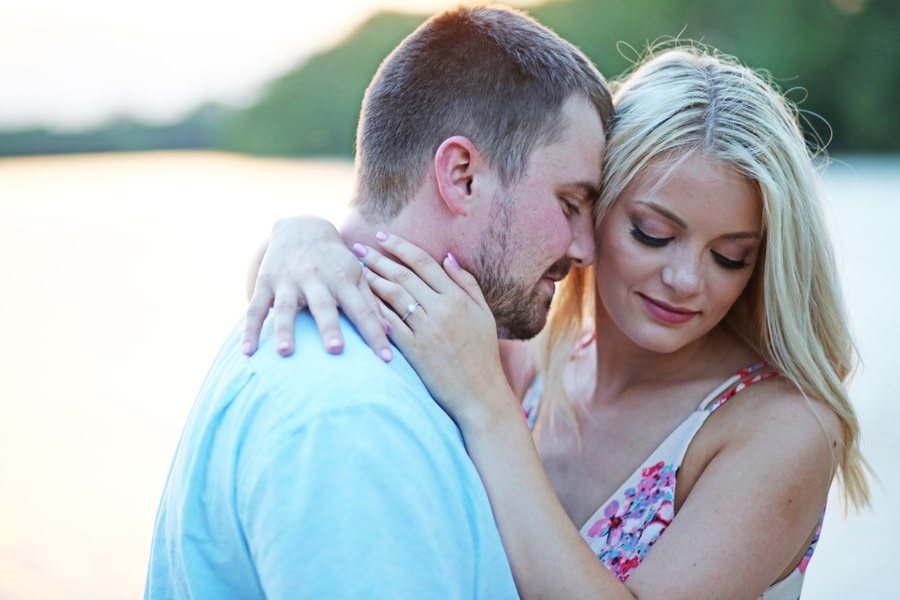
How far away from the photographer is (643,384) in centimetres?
270

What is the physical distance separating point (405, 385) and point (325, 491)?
272 mm

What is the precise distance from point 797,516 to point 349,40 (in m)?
11.8

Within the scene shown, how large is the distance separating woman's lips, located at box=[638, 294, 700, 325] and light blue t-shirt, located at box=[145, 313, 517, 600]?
848 millimetres

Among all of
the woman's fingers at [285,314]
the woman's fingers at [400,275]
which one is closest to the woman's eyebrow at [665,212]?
the woman's fingers at [400,275]

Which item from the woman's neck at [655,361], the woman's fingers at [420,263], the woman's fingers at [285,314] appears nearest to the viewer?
the woman's fingers at [285,314]

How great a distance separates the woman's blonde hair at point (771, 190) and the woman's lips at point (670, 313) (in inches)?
7.3

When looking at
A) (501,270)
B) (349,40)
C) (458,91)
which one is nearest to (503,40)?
(458,91)

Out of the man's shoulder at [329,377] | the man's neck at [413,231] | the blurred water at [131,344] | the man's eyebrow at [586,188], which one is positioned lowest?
the blurred water at [131,344]

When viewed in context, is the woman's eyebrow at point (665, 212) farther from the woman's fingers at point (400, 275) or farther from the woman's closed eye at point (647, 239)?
the woman's fingers at point (400, 275)

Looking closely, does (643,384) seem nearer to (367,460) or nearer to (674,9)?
(367,460)

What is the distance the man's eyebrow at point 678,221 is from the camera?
2.26m

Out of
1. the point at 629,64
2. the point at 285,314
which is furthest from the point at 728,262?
the point at 629,64

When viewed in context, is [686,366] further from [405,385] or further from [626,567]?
[405,385]

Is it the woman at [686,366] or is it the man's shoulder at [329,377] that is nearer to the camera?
the man's shoulder at [329,377]
